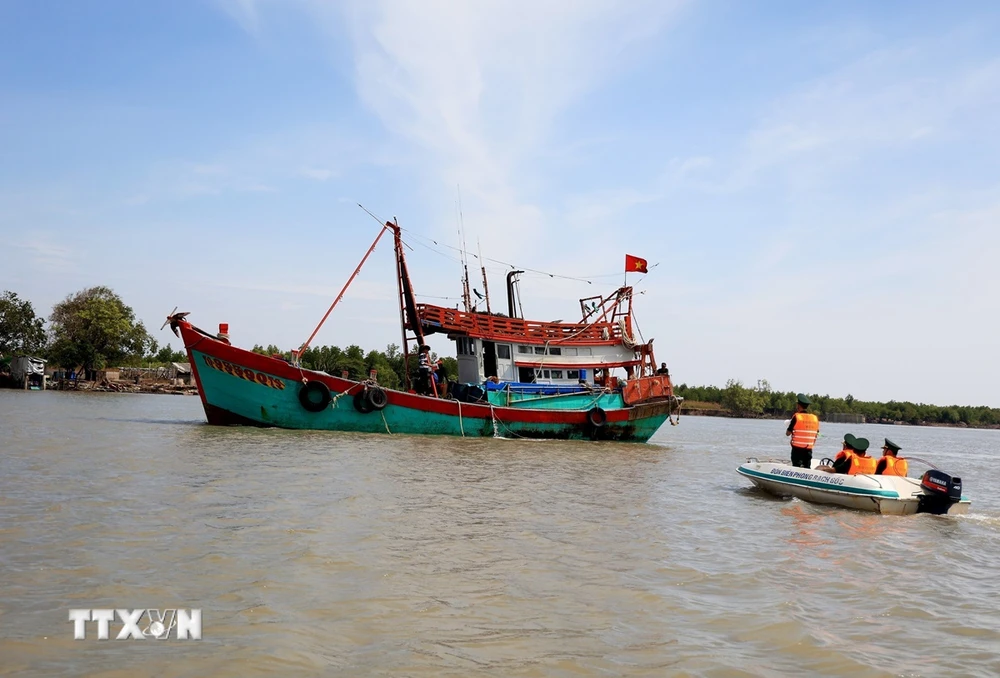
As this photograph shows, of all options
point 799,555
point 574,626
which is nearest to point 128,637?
point 574,626

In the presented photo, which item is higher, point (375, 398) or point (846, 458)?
point (375, 398)

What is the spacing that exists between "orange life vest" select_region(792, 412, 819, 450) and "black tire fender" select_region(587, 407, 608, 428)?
429 inches

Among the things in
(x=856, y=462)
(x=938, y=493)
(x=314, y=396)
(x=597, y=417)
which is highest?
(x=314, y=396)

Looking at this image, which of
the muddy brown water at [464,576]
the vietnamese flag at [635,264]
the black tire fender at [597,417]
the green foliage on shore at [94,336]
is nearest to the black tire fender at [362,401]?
the black tire fender at [597,417]

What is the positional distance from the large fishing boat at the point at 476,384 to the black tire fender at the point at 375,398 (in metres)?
0.03

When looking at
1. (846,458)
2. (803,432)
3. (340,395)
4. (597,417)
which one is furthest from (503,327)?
(846,458)

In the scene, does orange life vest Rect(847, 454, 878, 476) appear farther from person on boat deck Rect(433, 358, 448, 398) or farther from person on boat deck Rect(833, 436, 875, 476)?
person on boat deck Rect(433, 358, 448, 398)

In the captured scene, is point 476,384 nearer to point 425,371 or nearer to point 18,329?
point 425,371

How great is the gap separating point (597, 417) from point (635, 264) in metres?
5.86

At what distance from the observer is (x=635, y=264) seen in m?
26.2

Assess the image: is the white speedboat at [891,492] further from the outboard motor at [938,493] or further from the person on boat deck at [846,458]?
the person on boat deck at [846,458]

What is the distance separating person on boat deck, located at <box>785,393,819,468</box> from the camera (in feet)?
43.7

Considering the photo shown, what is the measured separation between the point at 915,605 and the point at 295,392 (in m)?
17.0

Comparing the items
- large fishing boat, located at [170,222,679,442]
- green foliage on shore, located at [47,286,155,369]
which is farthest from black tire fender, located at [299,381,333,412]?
green foliage on shore, located at [47,286,155,369]
